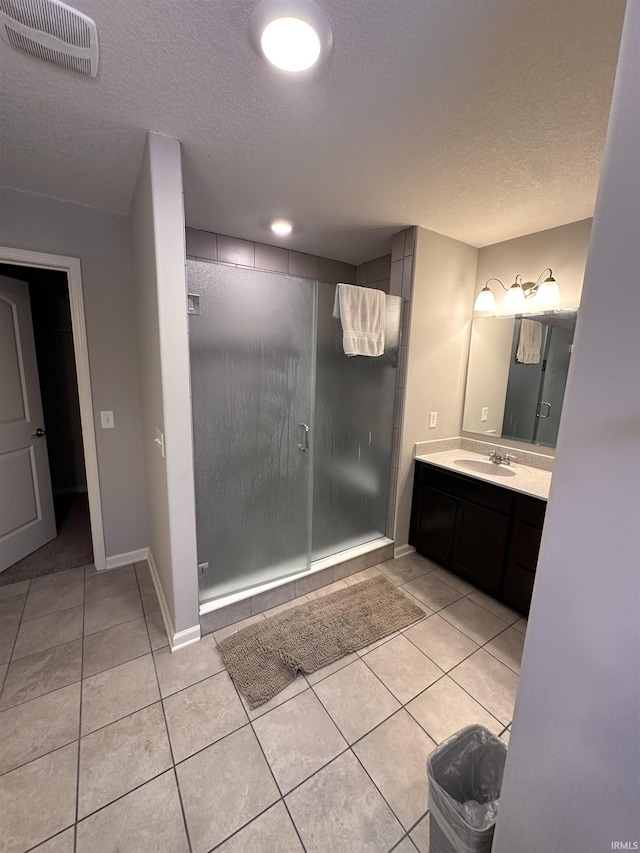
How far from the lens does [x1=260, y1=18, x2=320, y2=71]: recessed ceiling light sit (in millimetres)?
919

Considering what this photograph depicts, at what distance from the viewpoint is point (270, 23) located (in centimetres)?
91

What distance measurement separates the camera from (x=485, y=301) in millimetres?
2475

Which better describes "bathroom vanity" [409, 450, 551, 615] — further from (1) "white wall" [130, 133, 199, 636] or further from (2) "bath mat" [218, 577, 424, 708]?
(1) "white wall" [130, 133, 199, 636]

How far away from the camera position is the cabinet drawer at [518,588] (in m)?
1.98

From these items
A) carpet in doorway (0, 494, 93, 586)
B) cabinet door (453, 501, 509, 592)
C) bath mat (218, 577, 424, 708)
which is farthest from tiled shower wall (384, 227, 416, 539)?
carpet in doorway (0, 494, 93, 586)

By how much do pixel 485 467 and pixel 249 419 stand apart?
176 cm

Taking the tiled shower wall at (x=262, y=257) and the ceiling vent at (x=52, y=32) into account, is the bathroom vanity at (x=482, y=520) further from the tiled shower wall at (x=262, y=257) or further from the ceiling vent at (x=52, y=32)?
the ceiling vent at (x=52, y=32)

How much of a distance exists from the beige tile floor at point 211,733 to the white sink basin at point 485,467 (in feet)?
2.95

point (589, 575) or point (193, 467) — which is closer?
point (589, 575)

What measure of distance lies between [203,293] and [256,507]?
1227 mm

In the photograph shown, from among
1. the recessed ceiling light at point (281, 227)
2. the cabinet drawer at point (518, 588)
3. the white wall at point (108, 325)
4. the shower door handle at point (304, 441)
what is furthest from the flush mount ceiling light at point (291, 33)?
the cabinet drawer at point (518, 588)

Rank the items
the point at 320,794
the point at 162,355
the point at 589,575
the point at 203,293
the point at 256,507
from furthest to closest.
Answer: the point at 256,507 < the point at 203,293 < the point at 162,355 < the point at 320,794 < the point at 589,575

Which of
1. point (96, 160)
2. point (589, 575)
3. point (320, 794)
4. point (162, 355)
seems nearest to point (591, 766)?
point (589, 575)

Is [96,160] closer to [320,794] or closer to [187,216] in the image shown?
[187,216]
